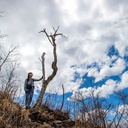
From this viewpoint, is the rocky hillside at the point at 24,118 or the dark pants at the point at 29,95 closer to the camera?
the rocky hillside at the point at 24,118

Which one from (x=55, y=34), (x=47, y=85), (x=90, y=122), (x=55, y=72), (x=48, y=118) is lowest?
(x=90, y=122)

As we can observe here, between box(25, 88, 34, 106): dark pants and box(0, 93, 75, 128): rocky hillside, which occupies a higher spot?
box(25, 88, 34, 106): dark pants

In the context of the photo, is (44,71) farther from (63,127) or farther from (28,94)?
(63,127)

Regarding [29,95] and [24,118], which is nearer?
[24,118]

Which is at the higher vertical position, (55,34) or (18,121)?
(55,34)

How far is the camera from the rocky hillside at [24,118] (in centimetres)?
802

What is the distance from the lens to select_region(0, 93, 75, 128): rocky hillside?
802 centimetres

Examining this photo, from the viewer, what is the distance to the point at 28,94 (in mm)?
12430

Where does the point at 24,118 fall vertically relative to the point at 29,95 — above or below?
below

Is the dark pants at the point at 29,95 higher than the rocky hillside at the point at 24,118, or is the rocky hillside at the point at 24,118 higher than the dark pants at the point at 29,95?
the dark pants at the point at 29,95

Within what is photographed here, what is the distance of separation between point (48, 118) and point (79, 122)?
10.7 feet

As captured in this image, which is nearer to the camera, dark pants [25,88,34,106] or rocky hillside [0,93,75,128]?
Result: rocky hillside [0,93,75,128]

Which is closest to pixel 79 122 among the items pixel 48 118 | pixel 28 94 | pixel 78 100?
pixel 78 100

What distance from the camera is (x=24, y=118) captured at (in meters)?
8.59
